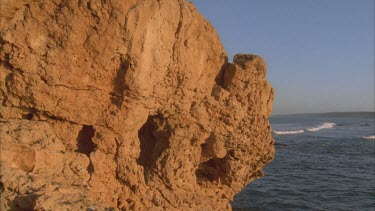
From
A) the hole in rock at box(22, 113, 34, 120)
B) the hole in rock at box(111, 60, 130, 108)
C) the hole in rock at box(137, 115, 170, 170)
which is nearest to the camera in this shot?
the hole in rock at box(22, 113, 34, 120)

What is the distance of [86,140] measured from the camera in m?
6.39

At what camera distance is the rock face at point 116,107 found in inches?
206

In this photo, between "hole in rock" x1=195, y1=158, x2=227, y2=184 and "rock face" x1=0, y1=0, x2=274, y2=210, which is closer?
"rock face" x1=0, y1=0, x2=274, y2=210

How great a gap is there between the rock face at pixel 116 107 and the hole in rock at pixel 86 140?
0.02m

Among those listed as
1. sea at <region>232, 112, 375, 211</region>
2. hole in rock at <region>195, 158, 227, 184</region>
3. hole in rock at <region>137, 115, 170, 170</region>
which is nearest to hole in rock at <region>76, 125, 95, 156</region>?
hole in rock at <region>137, 115, 170, 170</region>

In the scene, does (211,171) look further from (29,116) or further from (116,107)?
(29,116)

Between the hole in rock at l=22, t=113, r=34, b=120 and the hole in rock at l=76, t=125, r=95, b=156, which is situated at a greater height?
the hole in rock at l=22, t=113, r=34, b=120

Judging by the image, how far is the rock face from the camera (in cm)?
523

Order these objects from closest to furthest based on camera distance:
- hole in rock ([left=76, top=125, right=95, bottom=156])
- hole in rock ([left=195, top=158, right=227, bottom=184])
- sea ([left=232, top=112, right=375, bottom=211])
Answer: hole in rock ([left=76, top=125, right=95, bottom=156]) → hole in rock ([left=195, top=158, right=227, bottom=184]) → sea ([left=232, top=112, right=375, bottom=211])

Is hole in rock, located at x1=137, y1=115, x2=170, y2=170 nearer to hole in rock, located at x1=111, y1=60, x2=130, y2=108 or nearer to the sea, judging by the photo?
hole in rock, located at x1=111, y1=60, x2=130, y2=108

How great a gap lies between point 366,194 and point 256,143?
9827 millimetres

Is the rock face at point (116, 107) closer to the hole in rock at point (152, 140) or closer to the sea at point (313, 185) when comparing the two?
the hole in rock at point (152, 140)

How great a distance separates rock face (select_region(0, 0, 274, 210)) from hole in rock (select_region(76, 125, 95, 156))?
0.02 metres

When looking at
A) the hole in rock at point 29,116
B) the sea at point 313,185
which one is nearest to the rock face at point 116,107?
the hole in rock at point 29,116
